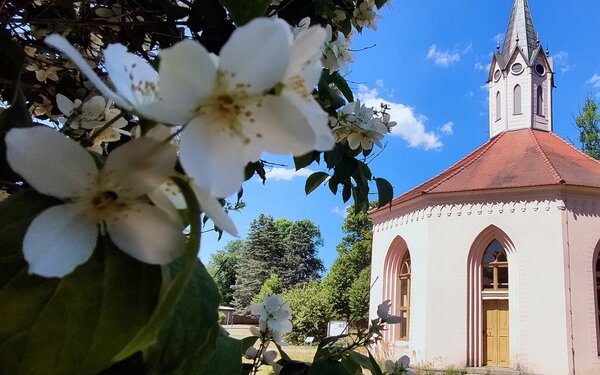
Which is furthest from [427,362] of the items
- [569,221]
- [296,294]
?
[296,294]

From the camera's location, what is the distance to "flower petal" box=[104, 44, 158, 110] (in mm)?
364

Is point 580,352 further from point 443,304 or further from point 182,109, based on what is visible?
point 182,109

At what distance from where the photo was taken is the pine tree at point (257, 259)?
38.5m

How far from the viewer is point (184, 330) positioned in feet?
1.21

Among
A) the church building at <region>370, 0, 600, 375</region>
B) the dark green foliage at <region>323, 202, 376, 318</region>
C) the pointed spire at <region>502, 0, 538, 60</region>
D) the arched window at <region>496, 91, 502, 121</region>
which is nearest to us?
the church building at <region>370, 0, 600, 375</region>

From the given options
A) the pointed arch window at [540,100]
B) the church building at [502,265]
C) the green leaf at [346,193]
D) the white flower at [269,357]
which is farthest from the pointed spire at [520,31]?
the white flower at [269,357]

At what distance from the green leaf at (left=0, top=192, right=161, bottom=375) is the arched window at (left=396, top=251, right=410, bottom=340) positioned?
51.6 feet

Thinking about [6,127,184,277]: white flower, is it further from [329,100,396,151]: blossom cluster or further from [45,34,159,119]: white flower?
[329,100,396,151]: blossom cluster

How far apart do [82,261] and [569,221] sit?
14.6 m

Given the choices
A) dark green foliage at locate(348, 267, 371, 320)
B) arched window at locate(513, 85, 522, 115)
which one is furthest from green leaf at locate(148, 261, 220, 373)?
dark green foliage at locate(348, 267, 371, 320)

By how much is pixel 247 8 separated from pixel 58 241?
39cm

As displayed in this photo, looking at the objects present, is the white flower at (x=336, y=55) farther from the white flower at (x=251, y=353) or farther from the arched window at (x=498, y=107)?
the arched window at (x=498, y=107)

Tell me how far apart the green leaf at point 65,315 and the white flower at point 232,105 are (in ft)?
0.30

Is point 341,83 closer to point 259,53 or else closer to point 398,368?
point 398,368
